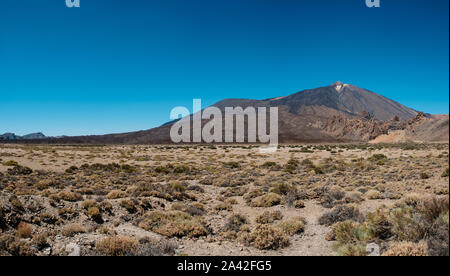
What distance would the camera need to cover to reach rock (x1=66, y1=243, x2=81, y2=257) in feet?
19.1

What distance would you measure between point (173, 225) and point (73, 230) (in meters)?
2.84

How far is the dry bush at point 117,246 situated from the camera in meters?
5.94

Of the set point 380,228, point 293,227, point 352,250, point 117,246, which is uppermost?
point 380,228

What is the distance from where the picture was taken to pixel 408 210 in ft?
19.8

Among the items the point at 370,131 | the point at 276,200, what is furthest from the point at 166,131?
the point at 276,200

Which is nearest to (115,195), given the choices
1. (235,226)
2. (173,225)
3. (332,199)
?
(173,225)

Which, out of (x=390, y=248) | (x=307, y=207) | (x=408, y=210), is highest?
(x=408, y=210)

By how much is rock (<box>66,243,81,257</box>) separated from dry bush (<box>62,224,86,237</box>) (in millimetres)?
780

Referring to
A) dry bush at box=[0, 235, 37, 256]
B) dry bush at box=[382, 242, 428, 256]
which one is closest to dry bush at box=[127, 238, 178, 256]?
dry bush at box=[0, 235, 37, 256]

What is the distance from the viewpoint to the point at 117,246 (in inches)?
238

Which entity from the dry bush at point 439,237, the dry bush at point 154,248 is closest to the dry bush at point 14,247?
the dry bush at point 154,248

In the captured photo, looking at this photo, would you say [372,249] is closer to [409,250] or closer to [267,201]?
[409,250]
